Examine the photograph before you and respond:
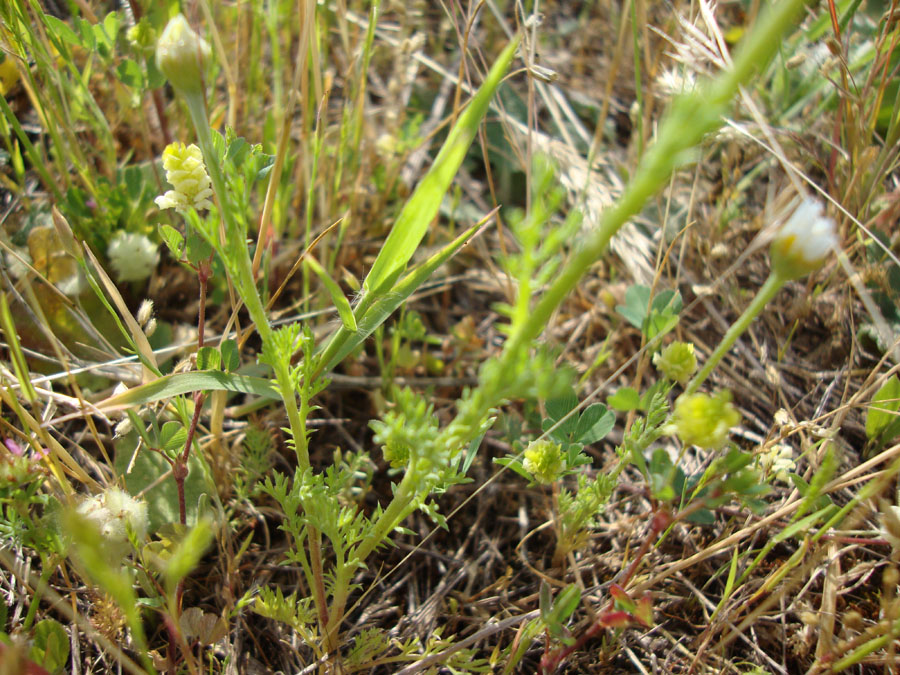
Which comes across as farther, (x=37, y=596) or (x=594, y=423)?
(x=594, y=423)

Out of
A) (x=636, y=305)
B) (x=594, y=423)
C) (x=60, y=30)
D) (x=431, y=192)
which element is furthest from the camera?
(x=636, y=305)

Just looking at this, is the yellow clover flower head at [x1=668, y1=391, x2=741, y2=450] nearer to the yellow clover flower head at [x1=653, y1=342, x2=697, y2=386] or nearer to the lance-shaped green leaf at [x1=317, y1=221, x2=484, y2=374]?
the yellow clover flower head at [x1=653, y1=342, x2=697, y2=386]

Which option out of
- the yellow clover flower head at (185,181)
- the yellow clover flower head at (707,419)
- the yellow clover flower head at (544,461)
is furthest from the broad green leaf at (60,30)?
the yellow clover flower head at (707,419)

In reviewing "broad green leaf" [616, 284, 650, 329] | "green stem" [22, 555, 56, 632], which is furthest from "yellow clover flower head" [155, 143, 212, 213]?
"broad green leaf" [616, 284, 650, 329]

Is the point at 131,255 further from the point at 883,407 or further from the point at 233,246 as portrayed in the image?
the point at 883,407

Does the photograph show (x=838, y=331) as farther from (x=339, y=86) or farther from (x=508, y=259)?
(x=339, y=86)

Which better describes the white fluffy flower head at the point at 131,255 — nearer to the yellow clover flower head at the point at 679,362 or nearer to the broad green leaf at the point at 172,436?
the broad green leaf at the point at 172,436

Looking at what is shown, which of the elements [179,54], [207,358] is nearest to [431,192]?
[179,54]
